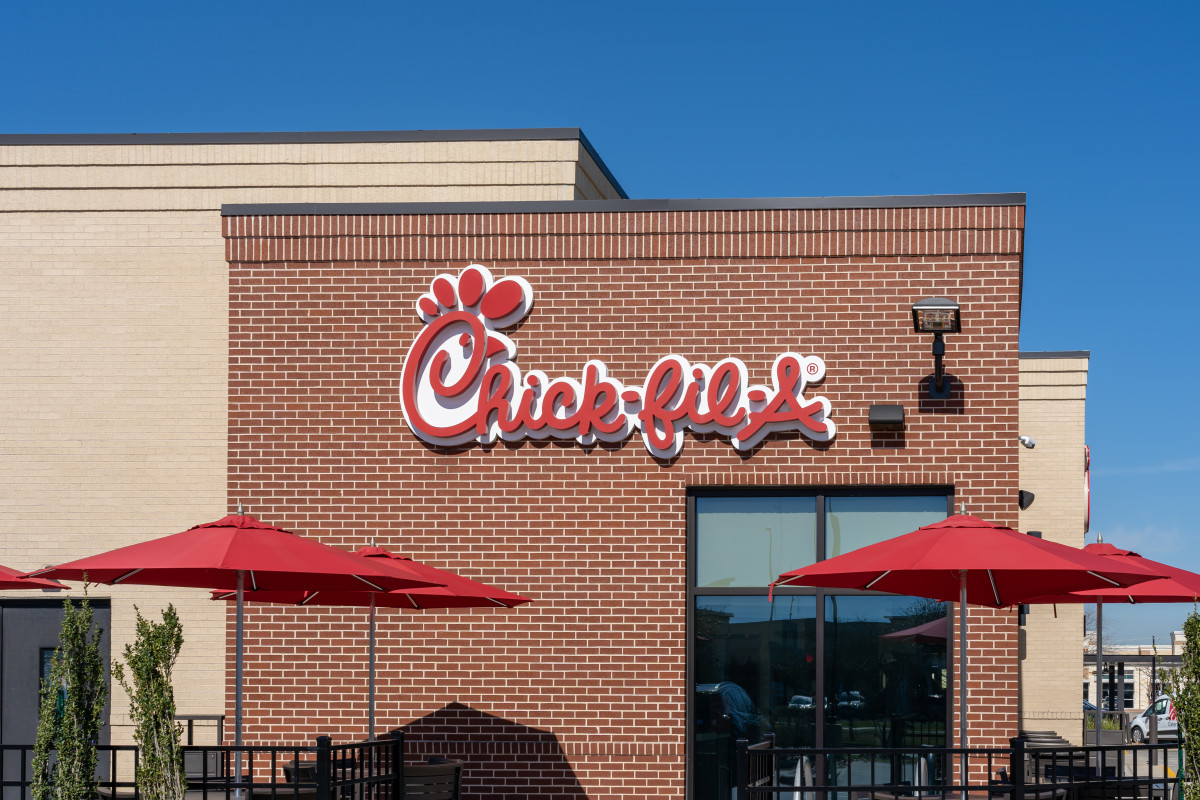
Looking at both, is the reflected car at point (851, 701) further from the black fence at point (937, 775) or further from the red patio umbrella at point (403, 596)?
the red patio umbrella at point (403, 596)

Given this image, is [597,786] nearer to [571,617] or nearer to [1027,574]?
[571,617]

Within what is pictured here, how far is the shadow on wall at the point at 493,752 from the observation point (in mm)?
12531

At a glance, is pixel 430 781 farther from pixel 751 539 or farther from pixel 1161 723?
pixel 1161 723

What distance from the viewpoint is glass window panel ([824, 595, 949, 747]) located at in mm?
12289

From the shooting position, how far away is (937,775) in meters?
12.3

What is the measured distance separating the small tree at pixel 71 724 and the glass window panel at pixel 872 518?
659 centimetres

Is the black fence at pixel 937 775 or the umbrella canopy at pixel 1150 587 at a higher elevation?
the umbrella canopy at pixel 1150 587

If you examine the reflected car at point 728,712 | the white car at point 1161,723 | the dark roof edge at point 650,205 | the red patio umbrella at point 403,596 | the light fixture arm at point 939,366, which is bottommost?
the white car at point 1161,723

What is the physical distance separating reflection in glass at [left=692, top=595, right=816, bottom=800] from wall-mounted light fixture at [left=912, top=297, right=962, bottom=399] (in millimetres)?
2331

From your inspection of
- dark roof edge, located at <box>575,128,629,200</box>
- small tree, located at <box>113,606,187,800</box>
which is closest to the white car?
dark roof edge, located at <box>575,128,629,200</box>

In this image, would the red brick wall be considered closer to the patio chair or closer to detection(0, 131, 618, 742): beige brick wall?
the patio chair

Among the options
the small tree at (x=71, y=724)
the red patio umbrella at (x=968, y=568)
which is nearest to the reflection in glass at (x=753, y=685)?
the red patio umbrella at (x=968, y=568)

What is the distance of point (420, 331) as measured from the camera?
13.2 meters

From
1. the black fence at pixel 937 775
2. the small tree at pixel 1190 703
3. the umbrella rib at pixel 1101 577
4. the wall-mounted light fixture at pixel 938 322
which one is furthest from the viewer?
the wall-mounted light fixture at pixel 938 322
